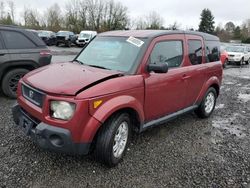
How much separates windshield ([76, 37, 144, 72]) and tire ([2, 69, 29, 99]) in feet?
8.64

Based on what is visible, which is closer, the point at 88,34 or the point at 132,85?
the point at 132,85

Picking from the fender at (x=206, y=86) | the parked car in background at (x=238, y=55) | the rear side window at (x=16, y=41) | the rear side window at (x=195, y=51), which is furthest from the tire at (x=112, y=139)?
the parked car in background at (x=238, y=55)

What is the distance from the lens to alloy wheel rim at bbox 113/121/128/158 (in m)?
3.59

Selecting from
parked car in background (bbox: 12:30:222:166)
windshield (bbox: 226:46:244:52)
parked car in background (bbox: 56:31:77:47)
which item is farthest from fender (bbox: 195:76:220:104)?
parked car in background (bbox: 56:31:77:47)

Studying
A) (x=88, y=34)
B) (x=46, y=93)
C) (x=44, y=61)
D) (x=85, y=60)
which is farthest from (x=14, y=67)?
(x=88, y=34)

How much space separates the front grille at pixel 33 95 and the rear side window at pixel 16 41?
305cm

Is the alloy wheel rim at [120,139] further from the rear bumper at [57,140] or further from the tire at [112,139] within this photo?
the rear bumper at [57,140]

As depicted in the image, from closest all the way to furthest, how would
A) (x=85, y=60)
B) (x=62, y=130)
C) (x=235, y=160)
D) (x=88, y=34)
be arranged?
(x=62, y=130) < (x=235, y=160) < (x=85, y=60) < (x=88, y=34)

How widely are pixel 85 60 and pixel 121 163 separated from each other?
6.01ft

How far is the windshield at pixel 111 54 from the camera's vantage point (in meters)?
3.92

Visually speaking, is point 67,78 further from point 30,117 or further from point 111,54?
point 111,54

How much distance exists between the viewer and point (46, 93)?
315 cm

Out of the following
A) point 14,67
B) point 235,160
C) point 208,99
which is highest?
point 14,67

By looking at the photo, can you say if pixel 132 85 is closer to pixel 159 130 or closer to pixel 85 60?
pixel 85 60
